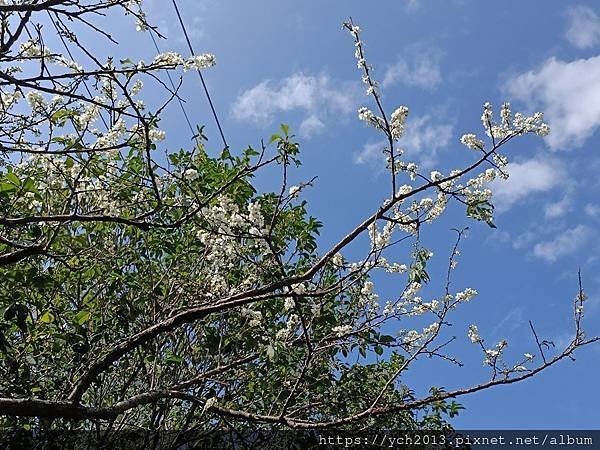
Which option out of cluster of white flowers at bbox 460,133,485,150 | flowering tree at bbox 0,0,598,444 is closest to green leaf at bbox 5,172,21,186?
flowering tree at bbox 0,0,598,444

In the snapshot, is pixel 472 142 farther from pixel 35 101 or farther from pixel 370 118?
pixel 35 101

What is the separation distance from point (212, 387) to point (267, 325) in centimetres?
58

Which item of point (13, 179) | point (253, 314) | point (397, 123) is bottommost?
point (253, 314)

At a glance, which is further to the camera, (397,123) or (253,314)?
(253,314)

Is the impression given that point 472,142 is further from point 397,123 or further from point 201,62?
point 201,62

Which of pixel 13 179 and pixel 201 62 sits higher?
pixel 201 62

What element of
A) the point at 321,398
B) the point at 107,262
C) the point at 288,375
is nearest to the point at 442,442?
the point at 321,398

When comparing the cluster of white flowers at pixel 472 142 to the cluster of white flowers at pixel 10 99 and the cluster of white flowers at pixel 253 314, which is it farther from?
the cluster of white flowers at pixel 10 99

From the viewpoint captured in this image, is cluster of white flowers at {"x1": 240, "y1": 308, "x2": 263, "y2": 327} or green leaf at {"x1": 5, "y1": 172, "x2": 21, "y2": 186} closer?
green leaf at {"x1": 5, "y1": 172, "x2": 21, "y2": 186}

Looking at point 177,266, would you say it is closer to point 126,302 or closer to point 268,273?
point 126,302

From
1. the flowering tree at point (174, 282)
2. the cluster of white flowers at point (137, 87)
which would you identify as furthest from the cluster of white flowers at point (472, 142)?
the cluster of white flowers at point (137, 87)

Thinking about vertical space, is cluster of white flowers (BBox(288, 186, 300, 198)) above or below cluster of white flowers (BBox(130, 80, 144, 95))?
below

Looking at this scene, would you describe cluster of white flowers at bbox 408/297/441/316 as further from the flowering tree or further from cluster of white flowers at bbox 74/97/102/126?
cluster of white flowers at bbox 74/97/102/126

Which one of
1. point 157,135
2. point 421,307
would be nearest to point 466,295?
point 421,307
